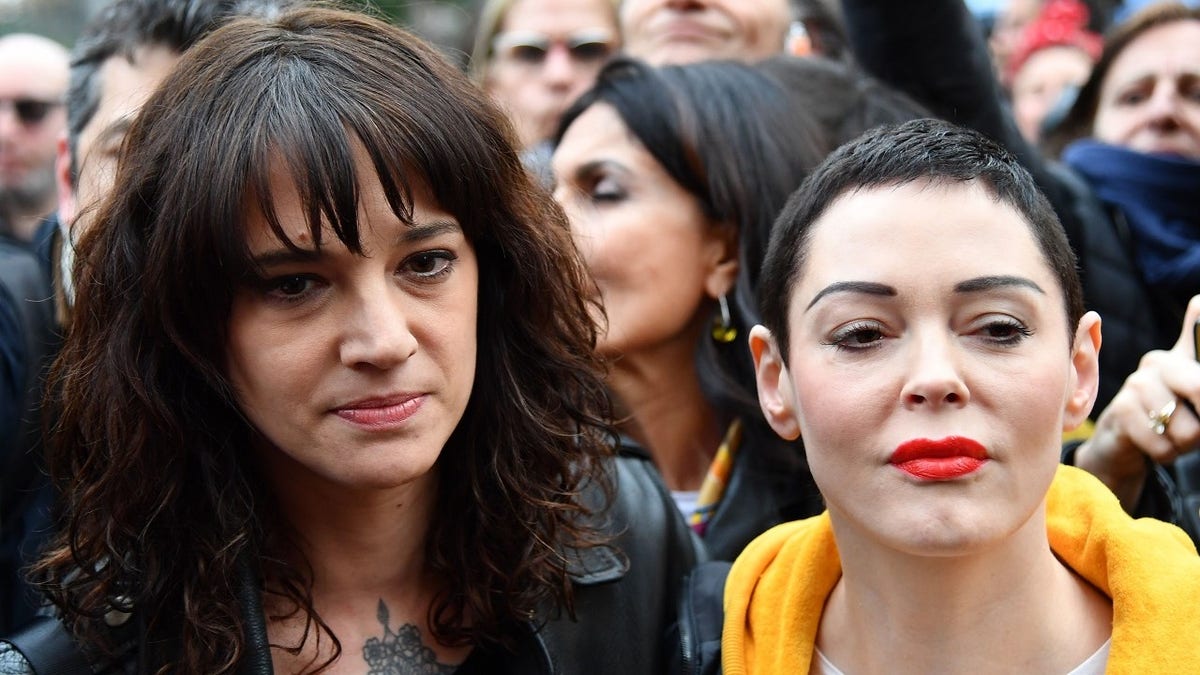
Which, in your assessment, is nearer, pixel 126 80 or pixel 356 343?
pixel 356 343

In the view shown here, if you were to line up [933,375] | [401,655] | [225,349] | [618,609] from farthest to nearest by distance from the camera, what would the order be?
[618,609]
[401,655]
[225,349]
[933,375]

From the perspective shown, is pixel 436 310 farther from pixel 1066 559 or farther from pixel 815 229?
pixel 1066 559

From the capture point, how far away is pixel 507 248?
2.52 metres

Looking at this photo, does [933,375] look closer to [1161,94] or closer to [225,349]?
[225,349]

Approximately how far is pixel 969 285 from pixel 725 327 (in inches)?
58.7

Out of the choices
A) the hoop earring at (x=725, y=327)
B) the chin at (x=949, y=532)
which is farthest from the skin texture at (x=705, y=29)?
the chin at (x=949, y=532)

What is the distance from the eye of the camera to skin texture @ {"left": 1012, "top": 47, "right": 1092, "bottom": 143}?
233 inches

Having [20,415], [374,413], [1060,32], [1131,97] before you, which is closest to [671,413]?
[374,413]

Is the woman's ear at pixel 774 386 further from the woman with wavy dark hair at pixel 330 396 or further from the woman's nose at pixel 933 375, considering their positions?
the woman with wavy dark hair at pixel 330 396

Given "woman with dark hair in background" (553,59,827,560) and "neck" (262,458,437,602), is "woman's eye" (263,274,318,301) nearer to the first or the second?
"neck" (262,458,437,602)

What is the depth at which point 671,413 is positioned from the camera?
3.62m

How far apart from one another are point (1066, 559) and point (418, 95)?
4.50ft

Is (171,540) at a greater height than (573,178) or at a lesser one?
lesser

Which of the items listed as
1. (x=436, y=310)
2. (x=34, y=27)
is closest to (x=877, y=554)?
(x=436, y=310)
